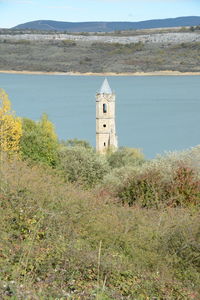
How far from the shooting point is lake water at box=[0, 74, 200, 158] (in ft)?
108

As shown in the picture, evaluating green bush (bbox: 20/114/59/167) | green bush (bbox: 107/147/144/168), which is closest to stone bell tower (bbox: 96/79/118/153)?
green bush (bbox: 107/147/144/168)

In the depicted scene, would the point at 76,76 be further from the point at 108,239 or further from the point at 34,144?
the point at 108,239

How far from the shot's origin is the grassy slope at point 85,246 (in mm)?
4297

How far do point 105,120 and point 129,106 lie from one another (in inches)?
779

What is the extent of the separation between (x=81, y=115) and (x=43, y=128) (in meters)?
24.5

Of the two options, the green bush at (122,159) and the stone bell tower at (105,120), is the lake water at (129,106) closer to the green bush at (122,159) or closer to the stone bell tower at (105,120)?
the stone bell tower at (105,120)

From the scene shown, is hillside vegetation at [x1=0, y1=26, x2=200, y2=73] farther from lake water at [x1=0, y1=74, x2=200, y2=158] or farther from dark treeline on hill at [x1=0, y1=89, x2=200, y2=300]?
dark treeline on hill at [x1=0, y1=89, x2=200, y2=300]

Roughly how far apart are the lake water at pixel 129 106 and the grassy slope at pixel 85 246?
20.5 metres

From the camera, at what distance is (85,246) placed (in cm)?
546

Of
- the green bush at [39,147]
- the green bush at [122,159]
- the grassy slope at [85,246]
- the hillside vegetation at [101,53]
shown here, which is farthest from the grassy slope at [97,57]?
the grassy slope at [85,246]

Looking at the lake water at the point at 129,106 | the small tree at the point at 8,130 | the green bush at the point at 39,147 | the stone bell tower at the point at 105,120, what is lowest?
the lake water at the point at 129,106

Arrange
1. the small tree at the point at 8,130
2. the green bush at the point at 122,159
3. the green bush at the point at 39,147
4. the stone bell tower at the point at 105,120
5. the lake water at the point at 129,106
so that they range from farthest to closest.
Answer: the lake water at the point at 129,106, the stone bell tower at the point at 105,120, the green bush at the point at 122,159, the green bush at the point at 39,147, the small tree at the point at 8,130

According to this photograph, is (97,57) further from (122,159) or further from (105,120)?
(122,159)

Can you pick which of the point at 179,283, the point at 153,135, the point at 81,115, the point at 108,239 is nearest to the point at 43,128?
the point at 108,239
